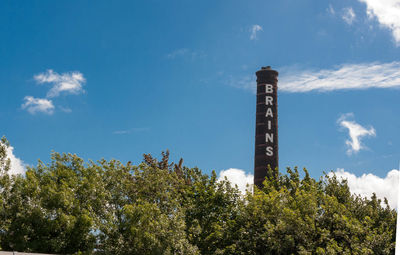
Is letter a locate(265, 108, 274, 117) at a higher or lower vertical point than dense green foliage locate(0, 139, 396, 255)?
→ higher

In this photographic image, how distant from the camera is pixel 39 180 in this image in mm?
34938

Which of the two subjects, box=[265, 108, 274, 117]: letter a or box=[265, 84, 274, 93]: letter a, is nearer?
box=[265, 108, 274, 117]: letter a

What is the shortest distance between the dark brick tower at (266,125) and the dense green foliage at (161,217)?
774 inches

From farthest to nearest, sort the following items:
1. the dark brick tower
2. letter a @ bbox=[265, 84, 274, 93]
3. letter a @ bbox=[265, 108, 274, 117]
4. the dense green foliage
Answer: letter a @ bbox=[265, 84, 274, 93]
letter a @ bbox=[265, 108, 274, 117]
the dark brick tower
the dense green foliage

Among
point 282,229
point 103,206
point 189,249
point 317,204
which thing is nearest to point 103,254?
point 103,206


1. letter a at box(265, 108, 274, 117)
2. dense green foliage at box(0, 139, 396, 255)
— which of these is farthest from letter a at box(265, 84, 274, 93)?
dense green foliage at box(0, 139, 396, 255)

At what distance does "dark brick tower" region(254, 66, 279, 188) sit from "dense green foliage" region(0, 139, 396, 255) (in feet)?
64.5

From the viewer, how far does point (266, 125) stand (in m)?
63.3

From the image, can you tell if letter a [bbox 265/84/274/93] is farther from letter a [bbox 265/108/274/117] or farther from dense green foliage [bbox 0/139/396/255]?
dense green foliage [bbox 0/139/396/255]

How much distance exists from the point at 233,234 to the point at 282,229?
437 cm

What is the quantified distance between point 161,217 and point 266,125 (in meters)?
32.9

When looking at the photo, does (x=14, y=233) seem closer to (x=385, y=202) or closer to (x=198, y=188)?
(x=198, y=188)

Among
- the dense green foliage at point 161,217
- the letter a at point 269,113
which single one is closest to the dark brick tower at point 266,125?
the letter a at point 269,113

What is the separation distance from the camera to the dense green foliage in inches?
1248
